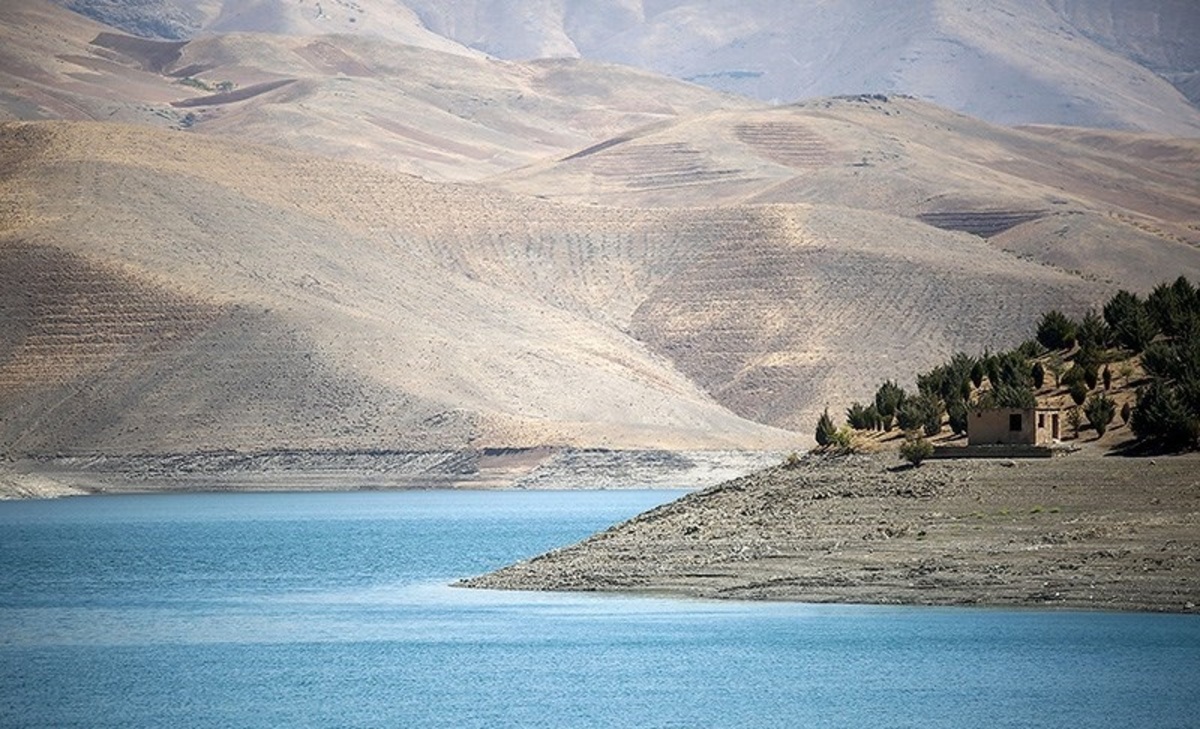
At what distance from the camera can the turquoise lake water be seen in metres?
37.4

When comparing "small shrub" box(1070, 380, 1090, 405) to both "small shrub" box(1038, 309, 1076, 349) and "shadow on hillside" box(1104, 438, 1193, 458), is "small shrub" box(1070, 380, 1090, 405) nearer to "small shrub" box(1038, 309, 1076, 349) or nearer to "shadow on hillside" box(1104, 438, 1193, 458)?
"shadow on hillside" box(1104, 438, 1193, 458)

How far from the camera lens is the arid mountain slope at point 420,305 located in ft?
440

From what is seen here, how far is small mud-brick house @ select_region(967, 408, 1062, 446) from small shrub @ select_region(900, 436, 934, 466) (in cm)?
104

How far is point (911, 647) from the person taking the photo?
4253 centimetres

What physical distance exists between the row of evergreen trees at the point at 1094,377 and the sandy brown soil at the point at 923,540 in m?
1.19

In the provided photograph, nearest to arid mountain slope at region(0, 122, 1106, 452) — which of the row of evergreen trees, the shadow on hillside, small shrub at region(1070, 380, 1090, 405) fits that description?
the row of evergreen trees

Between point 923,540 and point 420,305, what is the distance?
350 feet

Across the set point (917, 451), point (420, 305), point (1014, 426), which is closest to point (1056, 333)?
point (1014, 426)

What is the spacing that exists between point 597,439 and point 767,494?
7513 centimetres

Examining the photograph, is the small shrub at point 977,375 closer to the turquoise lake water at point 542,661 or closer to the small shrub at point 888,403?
the small shrub at point 888,403

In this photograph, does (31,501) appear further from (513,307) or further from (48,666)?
(48,666)

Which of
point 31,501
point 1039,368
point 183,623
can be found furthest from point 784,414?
point 183,623

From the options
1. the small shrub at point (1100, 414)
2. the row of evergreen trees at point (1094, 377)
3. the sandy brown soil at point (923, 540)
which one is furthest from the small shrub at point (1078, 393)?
the sandy brown soil at point (923, 540)

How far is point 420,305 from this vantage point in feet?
509
